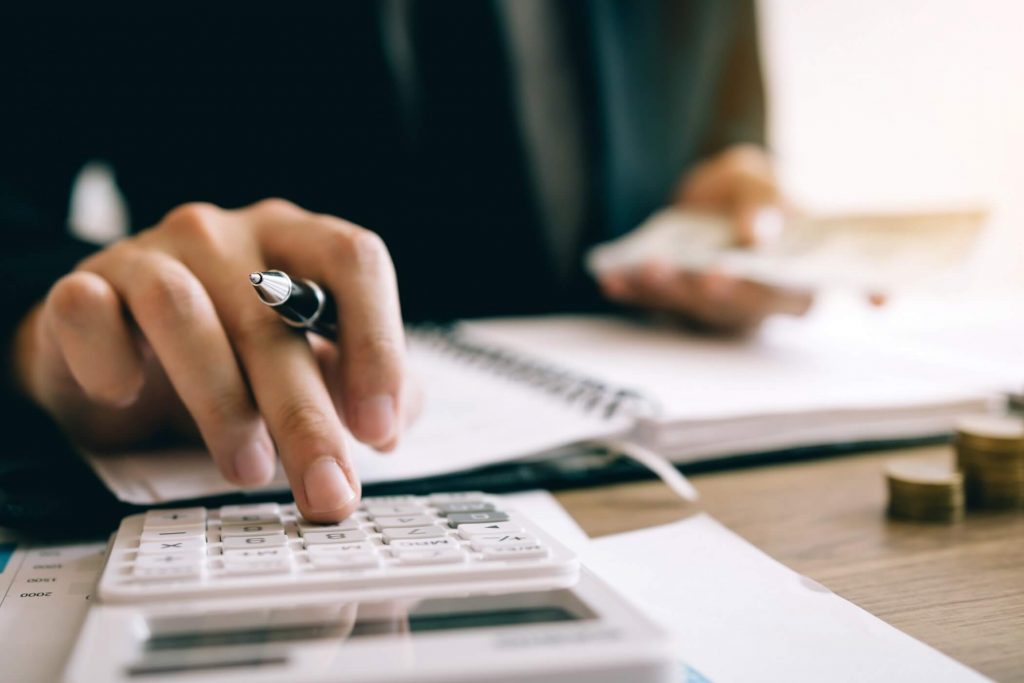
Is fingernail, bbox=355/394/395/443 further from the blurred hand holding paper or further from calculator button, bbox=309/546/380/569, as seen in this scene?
the blurred hand holding paper

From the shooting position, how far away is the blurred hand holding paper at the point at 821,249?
0.73 metres

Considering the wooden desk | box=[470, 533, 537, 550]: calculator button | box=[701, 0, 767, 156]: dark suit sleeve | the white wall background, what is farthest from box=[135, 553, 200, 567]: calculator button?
the white wall background

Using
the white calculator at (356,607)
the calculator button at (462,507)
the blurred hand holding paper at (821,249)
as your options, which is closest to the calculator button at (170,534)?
the white calculator at (356,607)

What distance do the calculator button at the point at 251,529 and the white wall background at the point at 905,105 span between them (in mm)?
1884

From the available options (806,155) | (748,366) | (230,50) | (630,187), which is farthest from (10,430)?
(806,155)

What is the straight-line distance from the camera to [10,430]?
1.93ft

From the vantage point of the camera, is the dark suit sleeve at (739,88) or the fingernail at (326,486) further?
the dark suit sleeve at (739,88)

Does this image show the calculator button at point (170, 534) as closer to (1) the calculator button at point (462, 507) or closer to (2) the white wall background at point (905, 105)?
(1) the calculator button at point (462, 507)

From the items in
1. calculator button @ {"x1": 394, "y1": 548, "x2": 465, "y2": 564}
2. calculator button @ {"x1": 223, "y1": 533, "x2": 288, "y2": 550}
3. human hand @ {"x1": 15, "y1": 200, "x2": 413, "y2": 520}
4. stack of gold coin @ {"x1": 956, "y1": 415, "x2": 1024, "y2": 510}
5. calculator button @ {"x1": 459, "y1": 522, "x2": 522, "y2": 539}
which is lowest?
stack of gold coin @ {"x1": 956, "y1": 415, "x2": 1024, "y2": 510}

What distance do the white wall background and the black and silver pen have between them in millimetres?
1769

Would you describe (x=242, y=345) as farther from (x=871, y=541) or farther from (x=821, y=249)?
(x=821, y=249)

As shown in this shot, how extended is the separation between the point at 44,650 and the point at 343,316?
208mm

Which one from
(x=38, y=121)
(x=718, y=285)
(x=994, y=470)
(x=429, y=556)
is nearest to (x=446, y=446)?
(x=429, y=556)

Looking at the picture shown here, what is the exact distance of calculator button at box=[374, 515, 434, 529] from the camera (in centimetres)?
37
